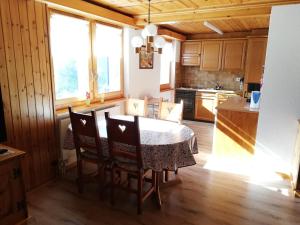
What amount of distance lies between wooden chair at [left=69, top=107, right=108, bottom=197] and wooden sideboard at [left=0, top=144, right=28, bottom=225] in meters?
0.64

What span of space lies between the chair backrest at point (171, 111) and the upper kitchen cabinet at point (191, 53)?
3.30 meters

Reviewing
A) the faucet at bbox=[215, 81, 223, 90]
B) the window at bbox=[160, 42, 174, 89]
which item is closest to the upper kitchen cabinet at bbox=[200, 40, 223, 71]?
the faucet at bbox=[215, 81, 223, 90]

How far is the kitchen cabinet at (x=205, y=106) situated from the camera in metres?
5.76

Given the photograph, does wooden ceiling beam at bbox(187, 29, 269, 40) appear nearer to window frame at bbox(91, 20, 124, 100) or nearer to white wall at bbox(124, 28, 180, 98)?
white wall at bbox(124, 28, 180, 98)

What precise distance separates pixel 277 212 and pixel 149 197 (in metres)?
1.34

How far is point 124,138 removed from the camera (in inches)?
84.2

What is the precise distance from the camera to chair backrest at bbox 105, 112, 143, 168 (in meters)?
2.06

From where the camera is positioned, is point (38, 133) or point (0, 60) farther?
point (38, 133)

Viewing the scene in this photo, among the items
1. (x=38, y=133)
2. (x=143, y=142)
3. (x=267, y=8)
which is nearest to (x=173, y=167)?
(x=143, y=142)

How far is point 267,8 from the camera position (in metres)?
3.03

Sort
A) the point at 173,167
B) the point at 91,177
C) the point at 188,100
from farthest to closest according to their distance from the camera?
the point at 188,100
the point at 91,177
the point at 173,167

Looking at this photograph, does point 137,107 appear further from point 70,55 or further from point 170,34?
point 170,34

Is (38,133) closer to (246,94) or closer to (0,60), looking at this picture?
(0,60)

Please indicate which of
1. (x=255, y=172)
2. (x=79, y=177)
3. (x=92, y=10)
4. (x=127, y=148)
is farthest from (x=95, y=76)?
(x=255, y=172)
